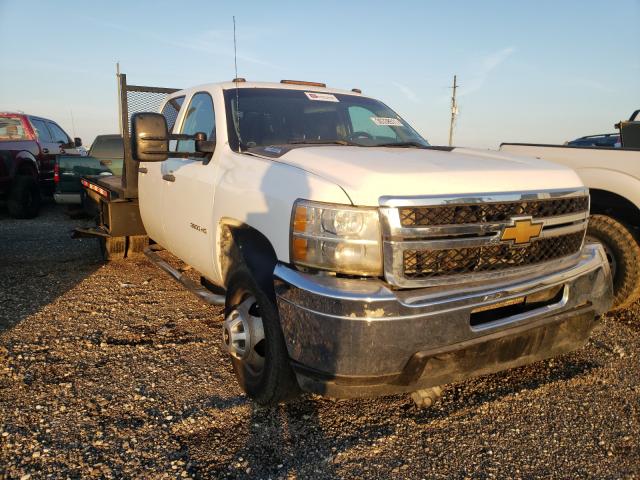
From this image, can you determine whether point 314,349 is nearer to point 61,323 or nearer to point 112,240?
point 61,323

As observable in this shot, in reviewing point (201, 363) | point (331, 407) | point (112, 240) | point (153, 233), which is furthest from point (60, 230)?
point (331, 407)

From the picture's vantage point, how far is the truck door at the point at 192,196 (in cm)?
361

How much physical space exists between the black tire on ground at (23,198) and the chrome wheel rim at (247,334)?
9233mm

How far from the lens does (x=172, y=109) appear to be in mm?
4926

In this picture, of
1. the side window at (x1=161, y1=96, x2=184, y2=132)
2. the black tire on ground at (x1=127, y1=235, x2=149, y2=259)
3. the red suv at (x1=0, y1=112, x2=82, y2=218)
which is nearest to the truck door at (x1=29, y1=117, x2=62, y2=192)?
the red suv at (x1=0, y1=112, x2=82, y2=218)

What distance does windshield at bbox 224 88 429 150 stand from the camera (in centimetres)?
363

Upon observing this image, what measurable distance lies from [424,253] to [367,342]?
1.62ft

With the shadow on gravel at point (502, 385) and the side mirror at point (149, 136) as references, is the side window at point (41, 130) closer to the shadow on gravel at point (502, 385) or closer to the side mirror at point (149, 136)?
the side mirror at point (149, 136)

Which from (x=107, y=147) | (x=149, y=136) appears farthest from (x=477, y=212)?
(x=107, y=147)

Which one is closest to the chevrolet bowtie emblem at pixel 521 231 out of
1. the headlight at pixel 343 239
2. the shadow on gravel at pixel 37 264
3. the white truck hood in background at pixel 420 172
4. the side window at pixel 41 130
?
the white truck hood in background at pixel 420 172

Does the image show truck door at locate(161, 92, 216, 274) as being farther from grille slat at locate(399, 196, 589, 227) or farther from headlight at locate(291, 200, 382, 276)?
grille slat at locate(399, 196, 589, 227)

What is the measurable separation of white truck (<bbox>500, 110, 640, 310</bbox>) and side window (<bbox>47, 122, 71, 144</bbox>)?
37.5ft

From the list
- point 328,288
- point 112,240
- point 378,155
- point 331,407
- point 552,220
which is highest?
point 378,155

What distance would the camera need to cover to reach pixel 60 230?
934cm
